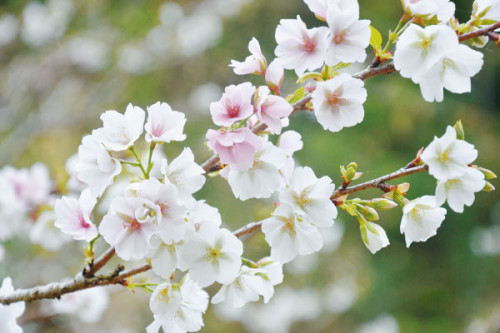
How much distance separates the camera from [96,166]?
54cm

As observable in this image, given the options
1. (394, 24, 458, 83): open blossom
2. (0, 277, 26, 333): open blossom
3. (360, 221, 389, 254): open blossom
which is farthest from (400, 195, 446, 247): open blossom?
(0, 277, 26, 333): open blossom

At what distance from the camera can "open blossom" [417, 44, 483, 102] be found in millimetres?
525

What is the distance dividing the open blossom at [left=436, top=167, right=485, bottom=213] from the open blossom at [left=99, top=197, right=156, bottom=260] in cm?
32

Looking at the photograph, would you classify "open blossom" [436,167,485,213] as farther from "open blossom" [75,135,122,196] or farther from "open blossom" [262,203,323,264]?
"open blossom" [75,135,122,196]

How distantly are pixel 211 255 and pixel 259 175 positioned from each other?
11 centimetres

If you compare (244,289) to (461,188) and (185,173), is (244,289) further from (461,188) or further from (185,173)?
(461,188)

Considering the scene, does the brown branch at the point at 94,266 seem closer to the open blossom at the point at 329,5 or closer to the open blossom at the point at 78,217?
the open blossom at the point at 78,217

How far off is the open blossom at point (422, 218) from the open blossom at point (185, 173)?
0.24 m

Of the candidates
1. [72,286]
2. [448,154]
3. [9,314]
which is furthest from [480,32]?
[9,314]

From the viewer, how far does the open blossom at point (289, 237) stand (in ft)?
1.77

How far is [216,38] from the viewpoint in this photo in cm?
315

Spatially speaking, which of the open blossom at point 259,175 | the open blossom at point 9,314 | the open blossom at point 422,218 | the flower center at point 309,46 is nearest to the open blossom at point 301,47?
the flower center at point 309,46

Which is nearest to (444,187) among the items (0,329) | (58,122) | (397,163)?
(0,329)

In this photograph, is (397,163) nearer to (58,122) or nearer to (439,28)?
(58,122)
